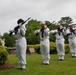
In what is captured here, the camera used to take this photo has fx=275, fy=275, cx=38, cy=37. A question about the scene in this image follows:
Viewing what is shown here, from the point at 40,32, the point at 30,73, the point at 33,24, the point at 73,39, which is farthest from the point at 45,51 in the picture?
the point at 33,24

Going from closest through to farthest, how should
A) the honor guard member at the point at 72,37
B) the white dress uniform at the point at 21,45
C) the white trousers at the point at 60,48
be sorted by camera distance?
the white dress uniform at the point at 21,45 < the white trousers at the point at 60,48 < the honor guard member at the point at 72,37

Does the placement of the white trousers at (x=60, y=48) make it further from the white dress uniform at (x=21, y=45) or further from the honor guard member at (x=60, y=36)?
the white dress uniform at (x=21, y=45)

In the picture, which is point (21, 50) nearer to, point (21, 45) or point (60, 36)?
point (21, 45)

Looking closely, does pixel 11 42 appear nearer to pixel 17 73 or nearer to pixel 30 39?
pixel 30 39

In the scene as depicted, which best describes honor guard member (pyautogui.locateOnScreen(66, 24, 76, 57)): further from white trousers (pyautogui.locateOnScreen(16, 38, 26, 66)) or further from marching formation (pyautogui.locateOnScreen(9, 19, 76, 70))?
white trousers (pyautogui.locateOnScreen(16, 38, 26, 66))

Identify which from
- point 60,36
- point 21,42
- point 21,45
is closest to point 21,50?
point 21,45

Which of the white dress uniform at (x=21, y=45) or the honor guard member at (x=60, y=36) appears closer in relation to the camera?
the white dress uniform at (x=21, y=45)

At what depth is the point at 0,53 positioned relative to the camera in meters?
13.6

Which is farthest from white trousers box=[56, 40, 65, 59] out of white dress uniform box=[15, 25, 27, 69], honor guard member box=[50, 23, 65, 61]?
white dress uniform box=[15, 25, 27, 69]

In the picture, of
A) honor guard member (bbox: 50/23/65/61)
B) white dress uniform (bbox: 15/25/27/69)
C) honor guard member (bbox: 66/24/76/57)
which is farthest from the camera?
honor guard member (bbox: 66/24/76/57)

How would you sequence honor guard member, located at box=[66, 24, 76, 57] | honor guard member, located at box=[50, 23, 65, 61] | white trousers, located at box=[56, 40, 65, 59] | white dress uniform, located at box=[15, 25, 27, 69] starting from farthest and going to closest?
honor guard member, located at box=[66, 24, 76, 57], white trousers, located at box=[56, 40, 65, 59], honor guard member, located at box=[50, 23, 65, 61], white dress uniform, located at box=[15, 25, 27, 69]

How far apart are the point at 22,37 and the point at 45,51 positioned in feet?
7.61

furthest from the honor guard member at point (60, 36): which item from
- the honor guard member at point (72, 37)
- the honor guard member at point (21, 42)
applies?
the honor guard member at point (21, 42)

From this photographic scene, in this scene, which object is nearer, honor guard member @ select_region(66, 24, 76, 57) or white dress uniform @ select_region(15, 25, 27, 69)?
white dress uniform @ select_region(15, 25, 27, 69)
